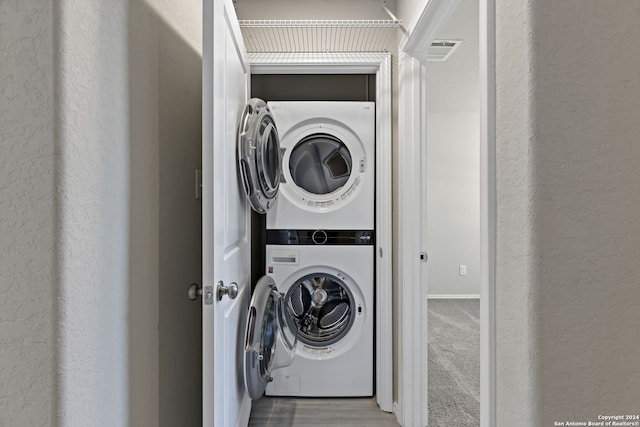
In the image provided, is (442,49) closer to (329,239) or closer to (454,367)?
(329,239)

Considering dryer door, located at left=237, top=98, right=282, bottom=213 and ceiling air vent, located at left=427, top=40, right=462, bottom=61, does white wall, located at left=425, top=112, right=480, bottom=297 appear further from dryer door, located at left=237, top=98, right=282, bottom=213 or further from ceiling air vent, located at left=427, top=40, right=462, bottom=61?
dryer door, located at left=237, top=98, right=282, bottom=213

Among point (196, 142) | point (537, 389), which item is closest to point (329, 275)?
point (196, 142)

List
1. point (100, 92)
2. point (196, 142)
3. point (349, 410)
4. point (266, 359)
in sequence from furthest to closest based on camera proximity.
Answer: point (349, 410) → point (266, 359) → point (196, 142) → point (100, 92)

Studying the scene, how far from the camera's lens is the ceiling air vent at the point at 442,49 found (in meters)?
3.03

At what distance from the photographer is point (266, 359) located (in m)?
1.85

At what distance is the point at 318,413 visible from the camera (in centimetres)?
222

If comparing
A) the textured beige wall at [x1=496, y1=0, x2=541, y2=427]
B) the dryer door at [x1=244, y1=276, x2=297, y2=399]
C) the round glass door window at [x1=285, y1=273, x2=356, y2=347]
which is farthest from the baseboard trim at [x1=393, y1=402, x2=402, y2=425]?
the textured beige wall at [x1=496, y1=0, x2=541, y2=427]

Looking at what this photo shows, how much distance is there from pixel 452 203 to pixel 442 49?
7.15 feet

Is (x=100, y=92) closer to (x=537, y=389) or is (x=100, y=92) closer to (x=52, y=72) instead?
(x=52, y=72)

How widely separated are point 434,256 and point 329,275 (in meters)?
2.85

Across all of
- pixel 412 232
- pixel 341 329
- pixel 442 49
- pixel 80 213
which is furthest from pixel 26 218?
pixel 442 49

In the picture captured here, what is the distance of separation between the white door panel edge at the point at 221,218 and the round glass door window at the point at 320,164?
67 centimetres

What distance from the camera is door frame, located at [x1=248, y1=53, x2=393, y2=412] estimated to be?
2.22 metres

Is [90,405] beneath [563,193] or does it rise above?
beneath
